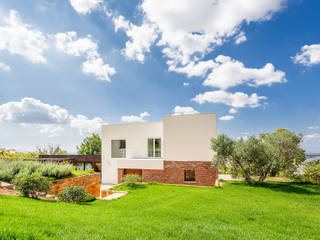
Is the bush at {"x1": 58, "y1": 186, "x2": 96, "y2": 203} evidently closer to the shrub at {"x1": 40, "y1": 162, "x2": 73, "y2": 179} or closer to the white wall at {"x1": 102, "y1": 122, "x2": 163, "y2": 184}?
the shrub at {"x1": 40, "y1": 162, "x2": 73, "y2": 179}

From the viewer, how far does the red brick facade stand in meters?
13.7

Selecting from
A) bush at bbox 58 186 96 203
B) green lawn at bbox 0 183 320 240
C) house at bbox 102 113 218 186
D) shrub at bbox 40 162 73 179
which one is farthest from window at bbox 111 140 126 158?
green lawn at bbox 0 183 320 240

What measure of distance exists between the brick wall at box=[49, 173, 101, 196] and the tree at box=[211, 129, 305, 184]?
8.46 metres

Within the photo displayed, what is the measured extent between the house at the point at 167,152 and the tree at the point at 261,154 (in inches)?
92.1

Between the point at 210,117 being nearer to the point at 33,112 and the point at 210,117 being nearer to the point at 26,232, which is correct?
the point at 26,232

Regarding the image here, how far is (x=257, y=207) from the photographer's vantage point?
6.66m

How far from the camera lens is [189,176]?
47.8 feet

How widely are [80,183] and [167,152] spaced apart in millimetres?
6737

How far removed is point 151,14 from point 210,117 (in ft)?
26.8

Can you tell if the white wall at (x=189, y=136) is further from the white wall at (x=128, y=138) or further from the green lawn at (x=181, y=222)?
the green lawn at (x=181, y=222)

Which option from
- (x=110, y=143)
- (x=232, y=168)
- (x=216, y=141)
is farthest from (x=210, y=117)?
(x=110, y=143)

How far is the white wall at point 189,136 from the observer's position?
549 inches

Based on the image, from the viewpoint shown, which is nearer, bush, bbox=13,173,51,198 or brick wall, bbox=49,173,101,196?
bush, bbox=13,173,51,198

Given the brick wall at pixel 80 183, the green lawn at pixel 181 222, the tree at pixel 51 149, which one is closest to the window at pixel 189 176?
the brick wall at pixel 80 183
